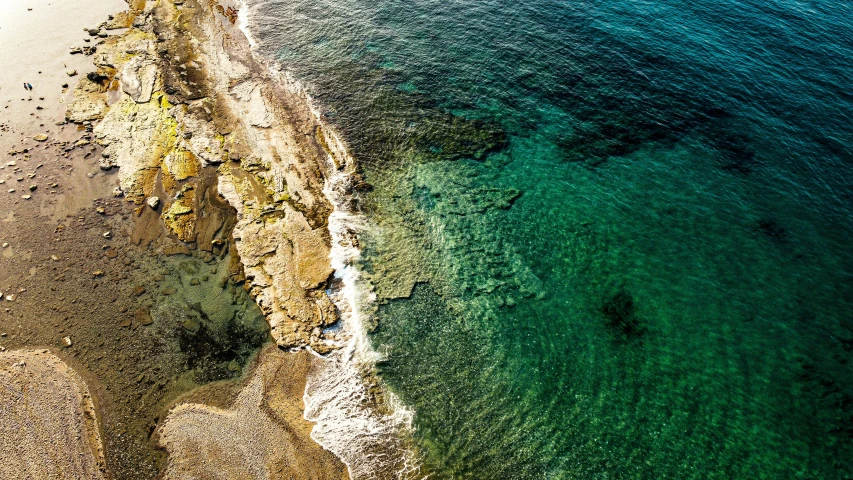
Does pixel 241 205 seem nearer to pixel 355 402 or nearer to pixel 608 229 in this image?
pixel 355 402

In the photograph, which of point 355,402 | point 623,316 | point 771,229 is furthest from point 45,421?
point 771,229

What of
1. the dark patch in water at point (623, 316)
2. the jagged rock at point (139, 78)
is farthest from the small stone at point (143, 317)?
the dark patch in water at point (623, 316)

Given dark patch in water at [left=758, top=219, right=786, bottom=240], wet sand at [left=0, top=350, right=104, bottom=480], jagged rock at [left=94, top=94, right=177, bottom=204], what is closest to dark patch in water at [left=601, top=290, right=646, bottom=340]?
dark patch in water at [left=758, top=219, right=786, bottom=240]

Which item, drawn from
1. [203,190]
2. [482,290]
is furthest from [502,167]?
[203,190]

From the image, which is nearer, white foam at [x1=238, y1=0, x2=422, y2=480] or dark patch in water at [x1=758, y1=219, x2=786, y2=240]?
white foam at [x1=238, y1=0, x2=422, y2=480]

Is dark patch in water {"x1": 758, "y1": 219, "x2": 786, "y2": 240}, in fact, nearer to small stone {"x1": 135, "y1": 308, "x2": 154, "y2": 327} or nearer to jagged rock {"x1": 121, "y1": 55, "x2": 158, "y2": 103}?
small stone {"x1": 135, "y1": 308, "x2": 154, "y2": 327}

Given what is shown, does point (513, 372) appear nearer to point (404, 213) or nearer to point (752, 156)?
point (404, 213)
